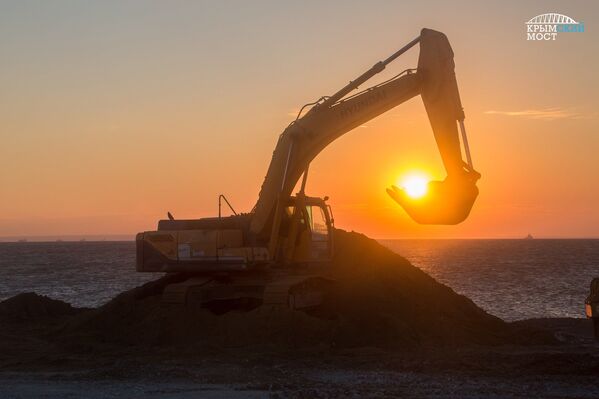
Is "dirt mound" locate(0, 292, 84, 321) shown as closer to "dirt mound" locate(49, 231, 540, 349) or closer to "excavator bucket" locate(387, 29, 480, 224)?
"dirt mound" locate(49, 231, 540, 349)

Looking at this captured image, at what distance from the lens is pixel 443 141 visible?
18.2 meters

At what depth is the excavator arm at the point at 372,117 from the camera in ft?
59.6

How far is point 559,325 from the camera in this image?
2341 cm

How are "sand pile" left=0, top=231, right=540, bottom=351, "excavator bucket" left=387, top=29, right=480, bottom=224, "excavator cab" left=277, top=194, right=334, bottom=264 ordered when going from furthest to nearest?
"excavator cab" left=277, top=194, right=334, bottom=264
"excavator bucket" left=387, top=29, right=480, bottom=224
"sand pile" left=0, top=231, right=540, bottom=351

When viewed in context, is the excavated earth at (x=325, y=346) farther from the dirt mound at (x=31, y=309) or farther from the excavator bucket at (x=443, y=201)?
the excavator bucket at (x=443, y=201)

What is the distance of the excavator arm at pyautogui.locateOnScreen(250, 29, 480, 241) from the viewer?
59.6 ft

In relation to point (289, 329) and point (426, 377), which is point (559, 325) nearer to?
point (289, 329)

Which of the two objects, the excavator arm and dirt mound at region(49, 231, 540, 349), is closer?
dirt mound at region(49, 231, 540, 349)

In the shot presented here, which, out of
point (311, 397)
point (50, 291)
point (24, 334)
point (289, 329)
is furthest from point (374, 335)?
point (50, 291)

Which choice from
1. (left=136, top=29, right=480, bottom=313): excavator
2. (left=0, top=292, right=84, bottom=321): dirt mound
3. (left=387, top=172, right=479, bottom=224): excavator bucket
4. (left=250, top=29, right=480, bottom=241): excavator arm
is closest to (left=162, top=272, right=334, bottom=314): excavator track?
(left=136, top=29, right=480, bottom=313): excavator

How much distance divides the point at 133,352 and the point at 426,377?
6.24 m

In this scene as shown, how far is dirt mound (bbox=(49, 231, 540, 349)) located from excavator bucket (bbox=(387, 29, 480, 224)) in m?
2.39

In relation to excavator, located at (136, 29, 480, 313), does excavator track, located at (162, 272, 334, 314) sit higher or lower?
lower

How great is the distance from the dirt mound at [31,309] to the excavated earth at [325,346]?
4cm
